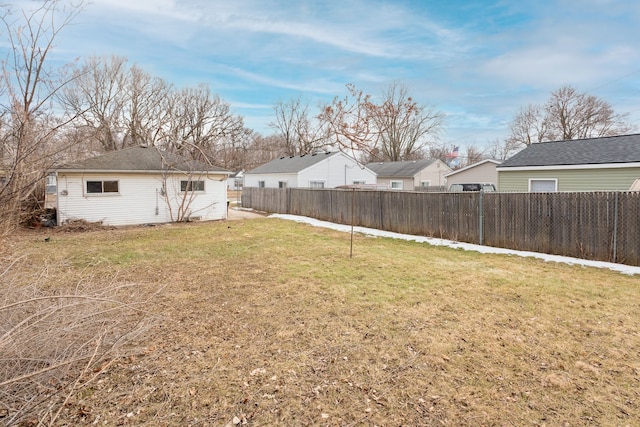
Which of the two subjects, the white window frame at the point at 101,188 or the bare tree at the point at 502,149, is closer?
the white window frame at the point at 101,188

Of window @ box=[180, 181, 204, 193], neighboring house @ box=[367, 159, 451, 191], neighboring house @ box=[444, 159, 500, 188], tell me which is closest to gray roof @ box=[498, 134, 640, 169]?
neighboring house @ box=[444, 159, 500, 188]

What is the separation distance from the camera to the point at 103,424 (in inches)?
95.3

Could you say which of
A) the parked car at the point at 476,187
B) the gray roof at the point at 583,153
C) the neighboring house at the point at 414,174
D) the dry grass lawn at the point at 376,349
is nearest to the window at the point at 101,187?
the dry grass lawn at the point at 376,349

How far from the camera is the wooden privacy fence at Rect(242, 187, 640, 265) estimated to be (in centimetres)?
711

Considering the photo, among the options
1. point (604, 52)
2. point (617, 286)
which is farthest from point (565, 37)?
point (617, 286)

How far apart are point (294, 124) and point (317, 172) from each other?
2384 cm

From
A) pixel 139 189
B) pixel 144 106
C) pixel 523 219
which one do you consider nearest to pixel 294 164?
pixel 139 189

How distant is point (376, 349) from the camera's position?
3508 mm

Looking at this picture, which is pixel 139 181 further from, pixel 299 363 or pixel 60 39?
pixel 299 363

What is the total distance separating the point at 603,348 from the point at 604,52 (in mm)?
19204

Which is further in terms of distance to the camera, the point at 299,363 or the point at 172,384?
the point at 299,363

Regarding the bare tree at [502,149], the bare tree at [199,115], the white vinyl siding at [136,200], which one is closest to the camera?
the white vinyl siding at [136,200]

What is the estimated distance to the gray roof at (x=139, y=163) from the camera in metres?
13.1

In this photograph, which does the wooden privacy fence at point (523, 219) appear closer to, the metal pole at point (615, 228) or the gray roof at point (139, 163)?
the metal pole at point (615, 228)
